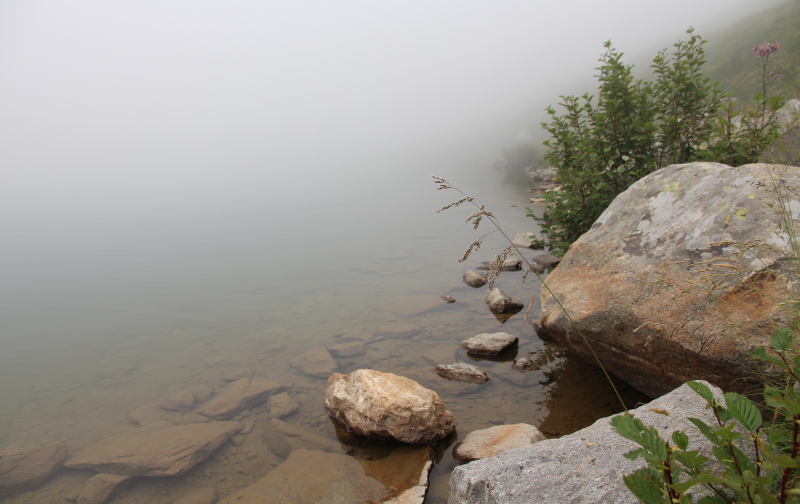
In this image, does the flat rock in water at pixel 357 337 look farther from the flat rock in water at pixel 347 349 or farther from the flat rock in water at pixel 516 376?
the flat rock in water at pixel 516 376

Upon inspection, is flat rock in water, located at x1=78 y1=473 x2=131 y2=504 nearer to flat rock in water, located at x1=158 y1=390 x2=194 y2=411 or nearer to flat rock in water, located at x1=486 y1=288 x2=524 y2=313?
flat rock in water, located at x1=158 y1=390 x2=194 y2=411

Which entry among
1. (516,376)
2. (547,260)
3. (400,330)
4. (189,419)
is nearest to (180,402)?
(189,419)

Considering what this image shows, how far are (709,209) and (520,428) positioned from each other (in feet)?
10.9

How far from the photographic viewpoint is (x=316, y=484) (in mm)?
4480

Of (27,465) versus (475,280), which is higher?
(27,465)

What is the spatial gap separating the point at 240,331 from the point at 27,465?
4.07m

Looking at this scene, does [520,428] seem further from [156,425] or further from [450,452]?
[156,425]

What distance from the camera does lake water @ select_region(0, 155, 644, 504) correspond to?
5480 mm

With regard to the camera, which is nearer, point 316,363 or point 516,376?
point 516,376

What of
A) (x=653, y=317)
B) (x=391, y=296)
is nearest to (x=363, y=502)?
(x=653, y=317)

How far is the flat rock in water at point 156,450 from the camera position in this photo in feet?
16.7

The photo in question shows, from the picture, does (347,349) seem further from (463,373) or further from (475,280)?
(475,280)

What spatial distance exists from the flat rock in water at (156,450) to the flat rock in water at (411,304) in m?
4.29

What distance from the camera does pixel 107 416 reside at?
6.37 m
